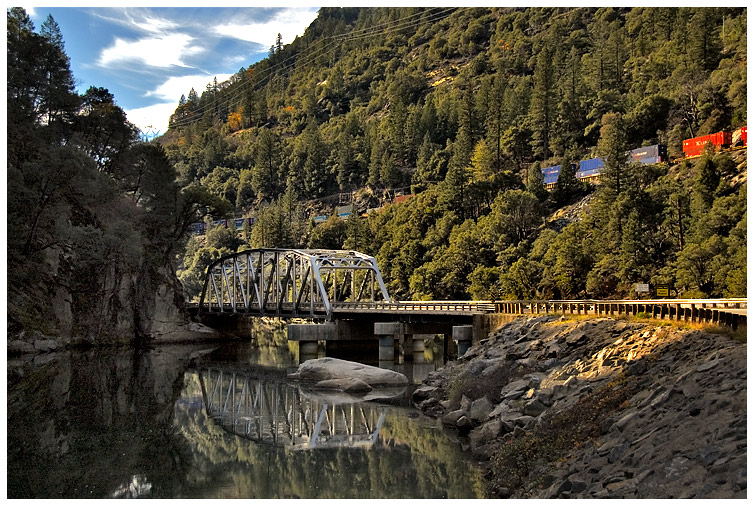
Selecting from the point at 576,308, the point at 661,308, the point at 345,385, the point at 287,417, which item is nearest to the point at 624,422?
the point at 661,308

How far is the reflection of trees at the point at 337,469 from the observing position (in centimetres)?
A: 1995

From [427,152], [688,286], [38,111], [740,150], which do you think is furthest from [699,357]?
[427,152]

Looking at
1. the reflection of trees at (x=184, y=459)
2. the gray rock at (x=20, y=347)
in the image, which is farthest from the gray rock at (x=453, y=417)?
the gray rock at (x=20, y=347)

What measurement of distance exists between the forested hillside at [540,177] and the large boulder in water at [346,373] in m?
26.3

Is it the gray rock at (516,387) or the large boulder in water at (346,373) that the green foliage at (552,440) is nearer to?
the gray rock at (516,387)

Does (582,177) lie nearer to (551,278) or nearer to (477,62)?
(551,278)

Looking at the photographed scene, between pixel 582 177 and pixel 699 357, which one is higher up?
pixel 582 177

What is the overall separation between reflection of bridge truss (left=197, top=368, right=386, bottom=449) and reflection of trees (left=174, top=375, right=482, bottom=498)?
3.32 feet

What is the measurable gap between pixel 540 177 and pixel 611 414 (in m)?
85.5

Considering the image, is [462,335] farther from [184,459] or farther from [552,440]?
[552,440]

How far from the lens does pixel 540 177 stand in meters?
102

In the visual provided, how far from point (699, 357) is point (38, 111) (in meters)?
60.8

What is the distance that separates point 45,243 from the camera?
5356cm

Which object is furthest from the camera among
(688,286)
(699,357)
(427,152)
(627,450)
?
(427,152)
